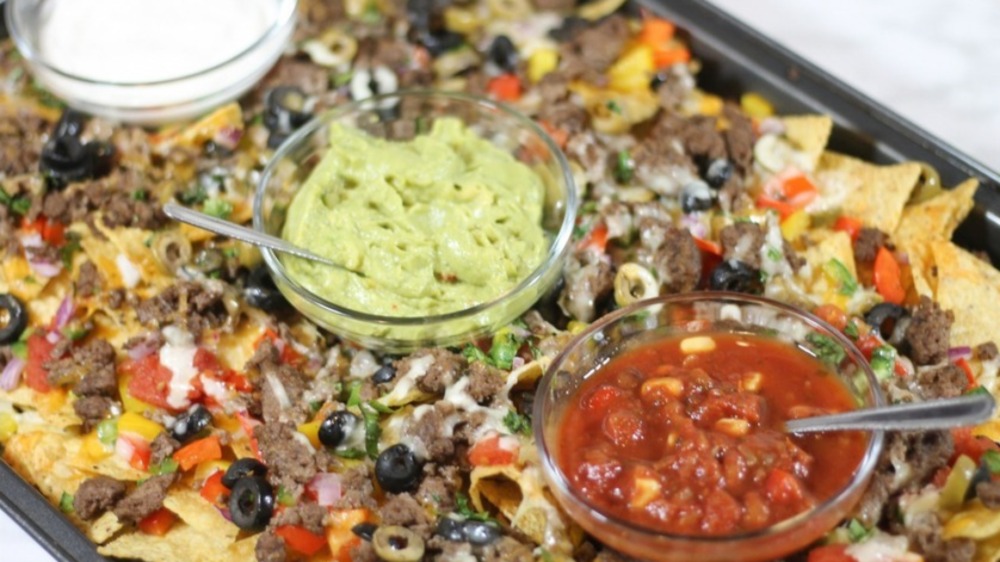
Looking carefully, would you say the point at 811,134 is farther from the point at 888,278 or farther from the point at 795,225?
the point at 888,278

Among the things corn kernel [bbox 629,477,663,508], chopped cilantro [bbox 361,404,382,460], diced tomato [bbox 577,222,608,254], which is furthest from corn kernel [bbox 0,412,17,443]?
corn kernel [bbox 629,477,663,508]

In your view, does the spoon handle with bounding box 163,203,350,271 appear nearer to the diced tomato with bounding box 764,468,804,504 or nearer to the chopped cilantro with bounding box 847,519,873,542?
the diced tomato with bounding box 764,468,804,504

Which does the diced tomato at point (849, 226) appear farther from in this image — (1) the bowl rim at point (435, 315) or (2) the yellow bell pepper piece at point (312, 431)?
(2) the yellow bell pepper piece at point (312, 431)

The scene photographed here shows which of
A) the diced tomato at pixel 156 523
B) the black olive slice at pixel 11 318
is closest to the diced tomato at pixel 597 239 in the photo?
the diced tomato at pixel 156 523

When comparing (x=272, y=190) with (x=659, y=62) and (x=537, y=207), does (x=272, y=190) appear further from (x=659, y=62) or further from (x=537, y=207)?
(x=659, y=62)

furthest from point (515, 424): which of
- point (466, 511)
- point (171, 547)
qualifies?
point (171, 547)
